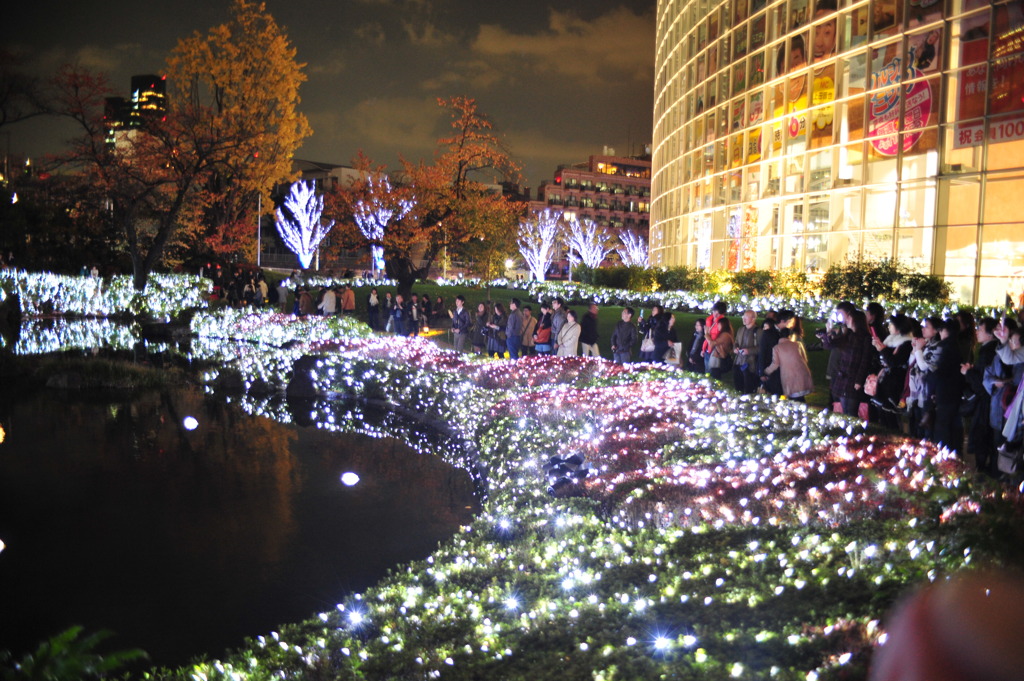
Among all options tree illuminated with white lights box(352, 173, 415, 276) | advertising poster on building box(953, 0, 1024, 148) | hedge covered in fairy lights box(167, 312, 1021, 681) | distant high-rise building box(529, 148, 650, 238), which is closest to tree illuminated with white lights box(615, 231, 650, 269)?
distant high-rise building box(529, 148, 650, 238)

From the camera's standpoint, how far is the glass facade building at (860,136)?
20719 millimetres

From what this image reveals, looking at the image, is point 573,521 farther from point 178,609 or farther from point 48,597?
point 48,597

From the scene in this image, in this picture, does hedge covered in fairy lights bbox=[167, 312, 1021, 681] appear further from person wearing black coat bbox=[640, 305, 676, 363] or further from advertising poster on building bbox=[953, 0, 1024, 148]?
advertising poster on building bbox=[953, 0, 1024, 148]

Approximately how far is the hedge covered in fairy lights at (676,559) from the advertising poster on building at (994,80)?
1600cm

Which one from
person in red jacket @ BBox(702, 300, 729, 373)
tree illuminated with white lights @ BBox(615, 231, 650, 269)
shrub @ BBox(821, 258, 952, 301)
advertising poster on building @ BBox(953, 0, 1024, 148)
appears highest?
advertising poster on building @ BBox(953, 0, 1024, 148)

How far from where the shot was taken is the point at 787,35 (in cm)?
2792

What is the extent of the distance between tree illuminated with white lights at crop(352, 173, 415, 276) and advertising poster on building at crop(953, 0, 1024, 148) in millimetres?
21658

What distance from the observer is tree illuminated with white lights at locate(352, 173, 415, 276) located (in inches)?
1399

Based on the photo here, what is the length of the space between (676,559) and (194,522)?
4.83 meters

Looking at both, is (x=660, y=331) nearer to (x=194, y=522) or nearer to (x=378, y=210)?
(x=194, y=522)

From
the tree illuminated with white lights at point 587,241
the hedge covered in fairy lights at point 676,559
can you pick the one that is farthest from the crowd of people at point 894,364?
the tree illuminated with white lights at point 587,241

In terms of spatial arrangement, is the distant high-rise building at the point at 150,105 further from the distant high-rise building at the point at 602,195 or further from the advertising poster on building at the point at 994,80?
the distant high-rise building at the point at 602,195

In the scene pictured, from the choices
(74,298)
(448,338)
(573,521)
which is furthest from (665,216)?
(573,521)

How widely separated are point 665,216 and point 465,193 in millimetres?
13440
